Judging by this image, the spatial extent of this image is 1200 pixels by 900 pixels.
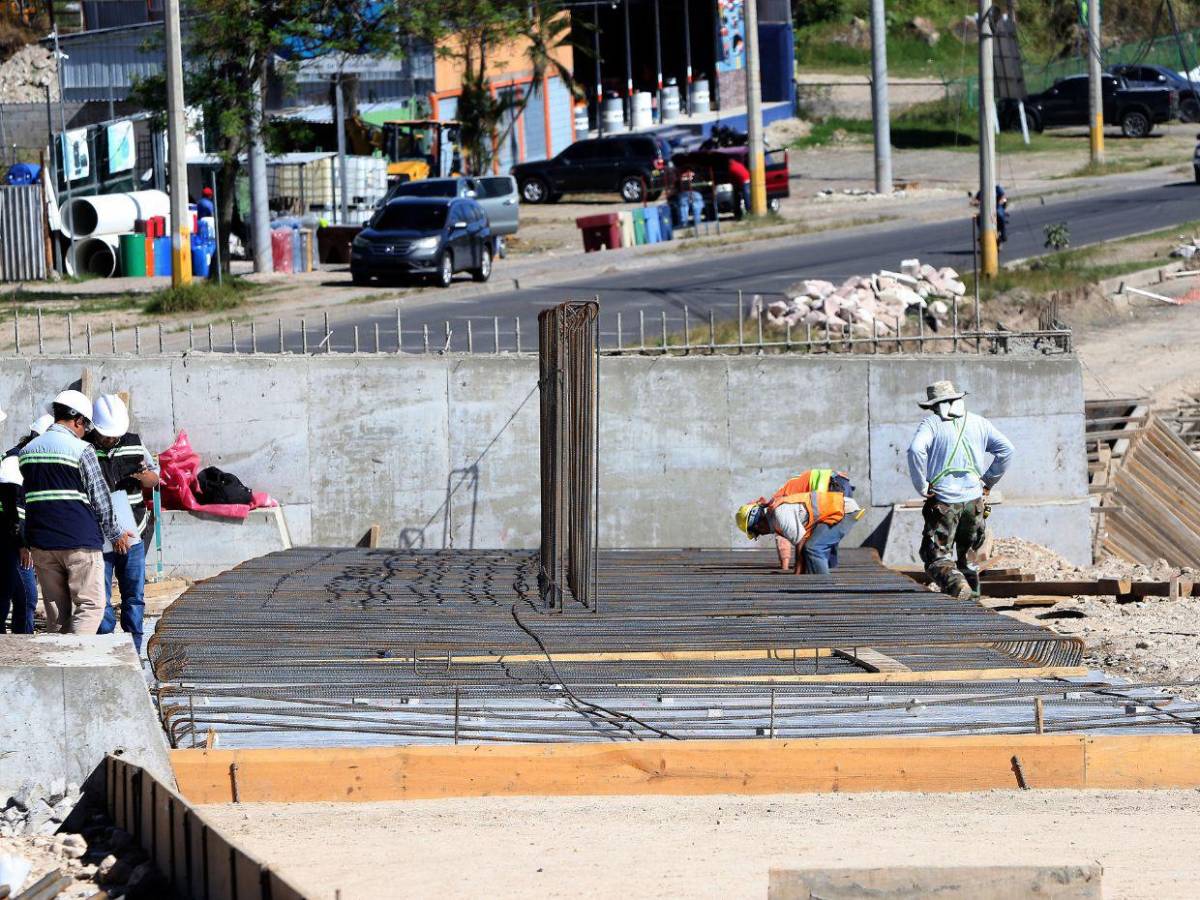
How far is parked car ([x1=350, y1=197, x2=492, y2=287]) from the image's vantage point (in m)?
26.2

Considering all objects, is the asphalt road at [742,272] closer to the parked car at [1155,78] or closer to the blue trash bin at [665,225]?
the blue trash bin at [665,225]

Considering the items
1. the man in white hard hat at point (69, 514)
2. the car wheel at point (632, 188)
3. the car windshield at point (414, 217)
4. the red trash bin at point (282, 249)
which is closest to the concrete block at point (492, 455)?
the man in white hard hat at point (69, 514)

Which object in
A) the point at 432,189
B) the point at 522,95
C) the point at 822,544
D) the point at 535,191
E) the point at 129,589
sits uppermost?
the point at 522,95

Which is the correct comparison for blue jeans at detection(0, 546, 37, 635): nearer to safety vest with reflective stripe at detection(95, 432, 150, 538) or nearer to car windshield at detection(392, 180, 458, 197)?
safety vest with reflective stripe at detection(95, 432, 150, 538)

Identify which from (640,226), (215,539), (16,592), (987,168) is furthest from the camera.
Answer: (640,226)

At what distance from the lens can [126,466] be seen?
10.1 m

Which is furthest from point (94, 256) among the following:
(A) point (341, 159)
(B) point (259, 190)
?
(A) point (341, 159)

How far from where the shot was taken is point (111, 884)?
6.73 metres

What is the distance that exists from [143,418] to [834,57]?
5087 cm

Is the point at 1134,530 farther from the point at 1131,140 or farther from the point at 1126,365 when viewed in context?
the point at 1131,140

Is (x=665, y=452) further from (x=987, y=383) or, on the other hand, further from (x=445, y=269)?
(x=445, y=269)

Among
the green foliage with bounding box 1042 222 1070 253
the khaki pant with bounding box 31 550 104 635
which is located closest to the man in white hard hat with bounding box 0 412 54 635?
the khaki pant with bounding box 31 550 104 635

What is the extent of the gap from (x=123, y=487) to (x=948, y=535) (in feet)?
16.8

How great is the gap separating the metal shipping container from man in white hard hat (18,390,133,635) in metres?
21.5
